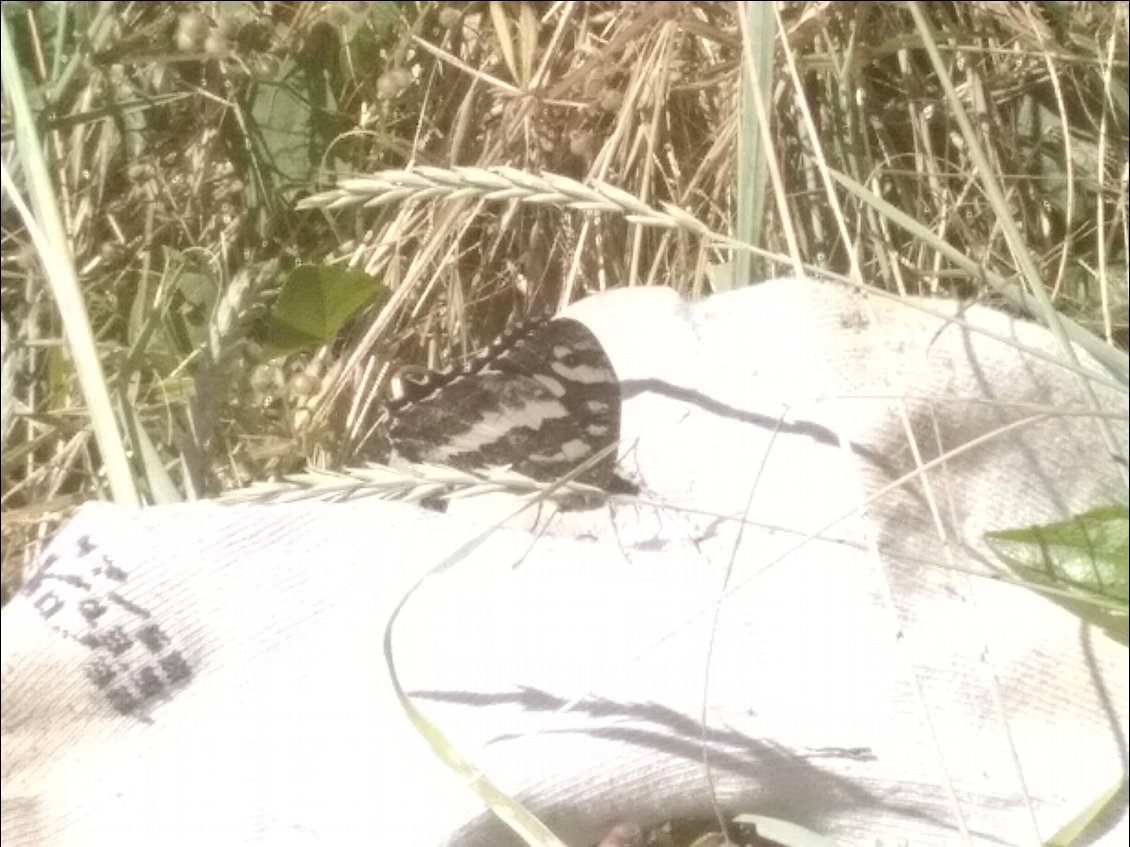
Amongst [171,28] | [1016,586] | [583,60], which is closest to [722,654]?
[1016,586]

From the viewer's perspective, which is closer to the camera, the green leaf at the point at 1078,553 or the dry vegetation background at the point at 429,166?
the green leaf at the point at 1078,553

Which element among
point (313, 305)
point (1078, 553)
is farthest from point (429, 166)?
point (1078, 553)

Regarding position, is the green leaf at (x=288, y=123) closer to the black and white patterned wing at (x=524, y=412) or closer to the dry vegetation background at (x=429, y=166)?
the dry vegetation background at (x=429, y=166)

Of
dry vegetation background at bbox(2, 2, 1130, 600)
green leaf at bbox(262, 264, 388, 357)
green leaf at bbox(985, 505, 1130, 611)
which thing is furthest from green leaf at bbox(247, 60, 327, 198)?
green leaf at bbox(985, 505, 1130, 611)

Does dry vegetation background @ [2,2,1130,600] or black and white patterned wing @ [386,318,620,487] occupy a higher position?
dry vegetation background @ [2,2,1130,600]

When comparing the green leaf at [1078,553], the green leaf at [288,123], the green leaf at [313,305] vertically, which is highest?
the green leaf at [288,123]

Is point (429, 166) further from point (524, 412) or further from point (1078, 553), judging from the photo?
point (1078, 553)

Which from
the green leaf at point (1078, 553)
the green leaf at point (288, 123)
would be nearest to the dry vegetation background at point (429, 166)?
the green leaf at point (288, 123)

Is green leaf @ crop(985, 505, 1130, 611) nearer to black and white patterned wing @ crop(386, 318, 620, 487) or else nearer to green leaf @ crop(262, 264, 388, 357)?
black and white patterned wing @ crop(386, 318, 620, 487)

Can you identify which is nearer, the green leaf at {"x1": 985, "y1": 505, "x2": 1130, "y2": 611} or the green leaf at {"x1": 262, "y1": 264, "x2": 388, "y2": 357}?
the green leaf at {"x1": 985, "y1": 505, "x2": 1130, "y2": 611}
